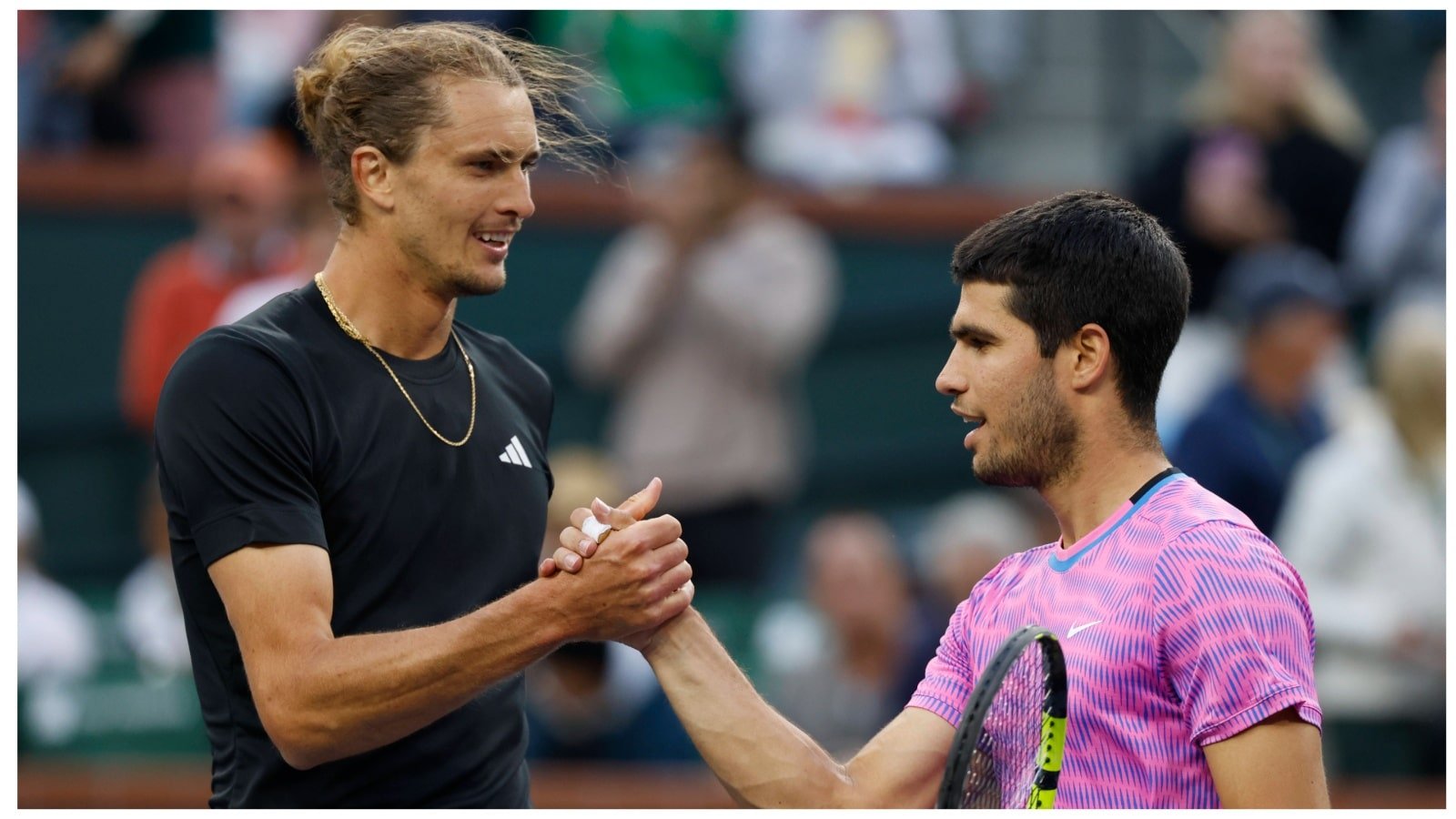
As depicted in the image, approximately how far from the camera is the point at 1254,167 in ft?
28.1

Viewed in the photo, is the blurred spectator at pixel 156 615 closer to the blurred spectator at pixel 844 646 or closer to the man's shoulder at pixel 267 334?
the blurred spectator at pixel 844 646

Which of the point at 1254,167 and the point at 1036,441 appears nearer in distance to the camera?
the point at 1036,441

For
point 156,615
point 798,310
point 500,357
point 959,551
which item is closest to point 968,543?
point 959,551

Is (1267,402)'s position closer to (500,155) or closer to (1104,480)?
(1104,480)

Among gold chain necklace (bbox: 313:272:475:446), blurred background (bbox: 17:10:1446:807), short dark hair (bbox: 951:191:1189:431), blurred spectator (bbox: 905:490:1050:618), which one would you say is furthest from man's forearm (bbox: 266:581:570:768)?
blurred spectator (bbox: 905:490:1050:618)

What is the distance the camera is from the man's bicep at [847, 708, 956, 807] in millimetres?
3207

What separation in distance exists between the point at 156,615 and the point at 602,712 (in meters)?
1.83

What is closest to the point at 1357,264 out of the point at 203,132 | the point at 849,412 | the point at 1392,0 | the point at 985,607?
the point at 1392,0

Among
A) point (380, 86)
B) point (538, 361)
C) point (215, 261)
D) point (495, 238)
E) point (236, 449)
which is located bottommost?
point (538, 361)

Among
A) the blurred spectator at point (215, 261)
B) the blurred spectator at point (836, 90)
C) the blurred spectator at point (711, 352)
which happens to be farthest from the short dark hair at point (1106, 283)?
the blurred spectator at point (836, 90)

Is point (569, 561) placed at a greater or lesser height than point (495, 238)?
lesser

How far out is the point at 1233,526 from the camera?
281 centimetres

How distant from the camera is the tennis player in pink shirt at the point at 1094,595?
8.82 feet

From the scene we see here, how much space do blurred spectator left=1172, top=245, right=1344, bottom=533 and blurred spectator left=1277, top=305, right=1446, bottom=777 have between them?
0.19 m
